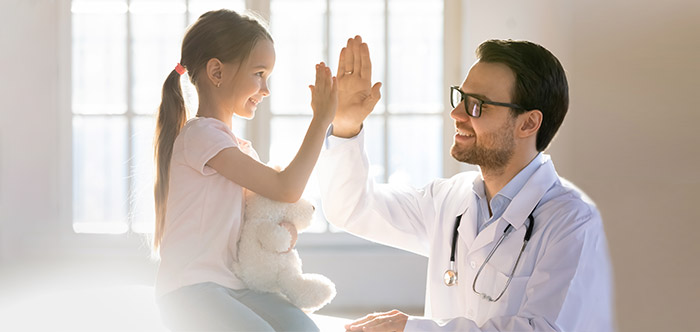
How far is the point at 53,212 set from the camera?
14.2 ft

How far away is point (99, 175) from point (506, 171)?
300 centimetres

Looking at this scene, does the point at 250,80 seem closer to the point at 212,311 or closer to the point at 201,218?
the point at 201,218

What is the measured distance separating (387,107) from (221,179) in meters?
2.66

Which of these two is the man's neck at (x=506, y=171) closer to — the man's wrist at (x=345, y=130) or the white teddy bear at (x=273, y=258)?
the man's wrist at (x=345, y=130)

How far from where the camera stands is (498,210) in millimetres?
2088

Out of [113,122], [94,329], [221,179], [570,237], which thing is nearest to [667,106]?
[570,237]

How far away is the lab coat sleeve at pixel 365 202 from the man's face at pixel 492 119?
369 millimetres

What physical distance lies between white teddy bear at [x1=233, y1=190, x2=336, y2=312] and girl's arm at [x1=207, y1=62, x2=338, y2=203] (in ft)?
0.22

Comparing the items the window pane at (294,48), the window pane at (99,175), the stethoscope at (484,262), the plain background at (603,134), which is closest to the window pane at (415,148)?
the plain background at (603,134)

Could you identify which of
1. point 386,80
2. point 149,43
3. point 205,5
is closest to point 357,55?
point 386,80

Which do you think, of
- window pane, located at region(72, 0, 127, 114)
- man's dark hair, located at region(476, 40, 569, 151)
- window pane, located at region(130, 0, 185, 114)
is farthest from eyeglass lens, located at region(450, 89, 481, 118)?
window pane, located at region(72, 0, 127, 114)

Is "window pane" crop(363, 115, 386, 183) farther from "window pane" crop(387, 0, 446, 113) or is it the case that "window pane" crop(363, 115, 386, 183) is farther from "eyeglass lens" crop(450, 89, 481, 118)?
"eyeglass lens" crop(450, 89, 481, 118)

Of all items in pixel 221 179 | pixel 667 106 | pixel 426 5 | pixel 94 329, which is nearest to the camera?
pixel 221 179

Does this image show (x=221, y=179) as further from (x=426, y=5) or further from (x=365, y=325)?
(x=426, y=5)
